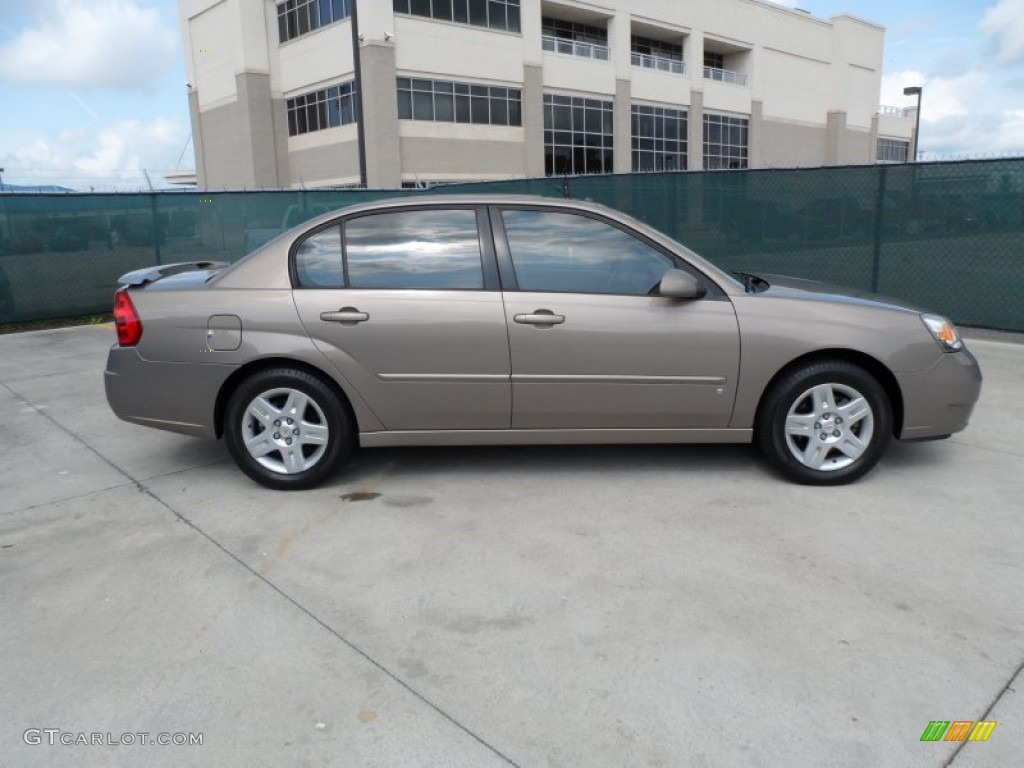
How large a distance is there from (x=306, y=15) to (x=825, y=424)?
1406 inches

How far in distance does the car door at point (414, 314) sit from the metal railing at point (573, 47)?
35.7 metres

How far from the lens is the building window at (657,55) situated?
42.4m

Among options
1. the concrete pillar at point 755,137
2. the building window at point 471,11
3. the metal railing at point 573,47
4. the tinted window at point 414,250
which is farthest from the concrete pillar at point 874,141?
the tinted window at point 414,250

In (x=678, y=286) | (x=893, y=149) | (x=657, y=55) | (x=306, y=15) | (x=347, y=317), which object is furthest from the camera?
(x=893, y=149)

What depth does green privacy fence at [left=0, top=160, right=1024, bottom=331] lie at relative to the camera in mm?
8859

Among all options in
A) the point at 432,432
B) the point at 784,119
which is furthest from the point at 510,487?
the point at 784,119

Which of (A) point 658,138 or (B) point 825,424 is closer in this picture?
(B) point 825,424

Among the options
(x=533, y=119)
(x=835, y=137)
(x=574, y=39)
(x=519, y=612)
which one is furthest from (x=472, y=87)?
(x=519, y=612)

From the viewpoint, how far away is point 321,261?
14.7 ft

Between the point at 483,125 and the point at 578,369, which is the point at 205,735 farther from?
the point at 483,125

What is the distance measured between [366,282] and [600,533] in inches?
74.5

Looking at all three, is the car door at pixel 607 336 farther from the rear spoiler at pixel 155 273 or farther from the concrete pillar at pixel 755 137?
the concrete pillar at pixel 755 137

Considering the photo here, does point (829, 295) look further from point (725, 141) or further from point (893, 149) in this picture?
point (893, 149)

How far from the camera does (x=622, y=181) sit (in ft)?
39.4
